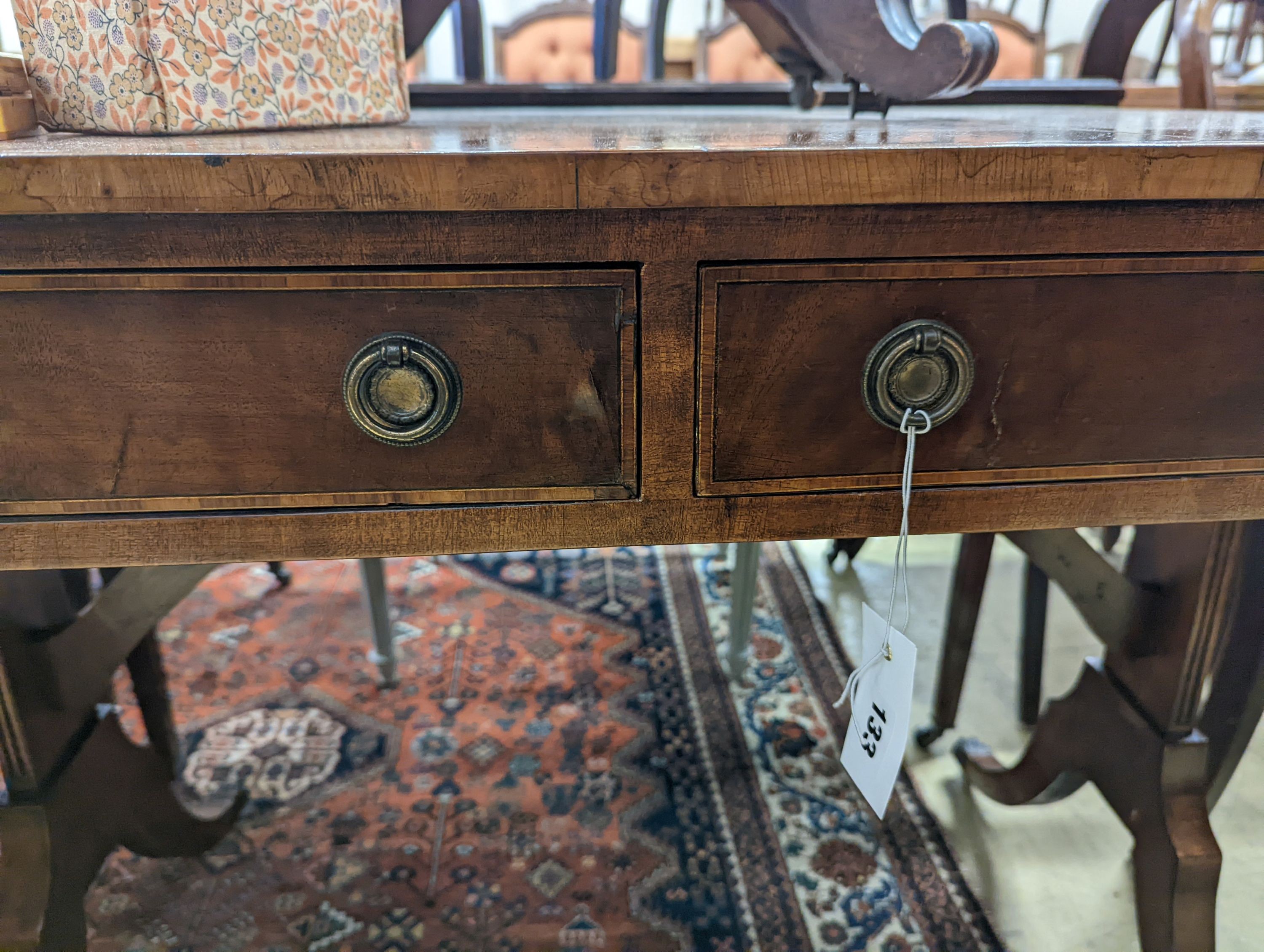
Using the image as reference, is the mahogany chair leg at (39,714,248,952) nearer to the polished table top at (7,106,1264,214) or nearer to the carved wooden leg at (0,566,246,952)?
the carved wooden leg at (0,566,246,952)

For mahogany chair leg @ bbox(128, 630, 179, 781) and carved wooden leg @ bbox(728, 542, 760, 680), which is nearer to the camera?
mahogany chair leg @ bbox(128, 630, 179, 781)

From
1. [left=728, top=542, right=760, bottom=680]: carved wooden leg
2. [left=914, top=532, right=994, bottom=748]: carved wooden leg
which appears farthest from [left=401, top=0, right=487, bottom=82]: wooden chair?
[left=914, top=532, right=994, bottom=748]: carved wooden leg

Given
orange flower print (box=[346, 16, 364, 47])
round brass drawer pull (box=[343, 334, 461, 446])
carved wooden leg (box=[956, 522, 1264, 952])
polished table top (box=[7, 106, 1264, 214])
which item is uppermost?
orange flower print (box=[346, 16, 364, 47])

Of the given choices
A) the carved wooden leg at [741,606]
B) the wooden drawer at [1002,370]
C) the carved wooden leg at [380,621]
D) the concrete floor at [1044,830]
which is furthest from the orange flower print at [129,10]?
the concrete floor at [1044,830]

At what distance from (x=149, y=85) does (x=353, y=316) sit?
8.4 inches

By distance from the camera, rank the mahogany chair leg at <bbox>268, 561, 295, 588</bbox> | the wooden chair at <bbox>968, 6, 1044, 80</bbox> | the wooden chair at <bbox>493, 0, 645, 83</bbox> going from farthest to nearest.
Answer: the wooden chair at <bbox>493, 0, 645, 83</bbox> < the wooden chair at <bbox>968, 6, 1044, 80</bbox> < the mahogany chair leg at <bbox>268, 561, 295, 588</bbox>

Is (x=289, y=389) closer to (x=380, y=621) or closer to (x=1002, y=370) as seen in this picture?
(x=1002, y=370)

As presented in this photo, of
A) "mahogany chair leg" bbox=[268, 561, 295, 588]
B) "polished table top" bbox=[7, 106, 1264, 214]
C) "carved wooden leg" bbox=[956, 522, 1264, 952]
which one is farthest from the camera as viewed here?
"mahogany chair leg" bbox=[268, 561, 295, 588]

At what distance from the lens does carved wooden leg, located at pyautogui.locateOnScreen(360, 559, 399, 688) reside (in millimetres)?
1115

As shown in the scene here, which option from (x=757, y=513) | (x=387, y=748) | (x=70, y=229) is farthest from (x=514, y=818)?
(x=70, y=229)

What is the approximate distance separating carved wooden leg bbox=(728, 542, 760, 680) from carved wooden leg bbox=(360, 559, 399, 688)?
0.48 meters

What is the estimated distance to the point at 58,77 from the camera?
475 millimetres

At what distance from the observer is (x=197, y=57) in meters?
0.48

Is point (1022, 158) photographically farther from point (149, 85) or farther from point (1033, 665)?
point (1033, 665)
